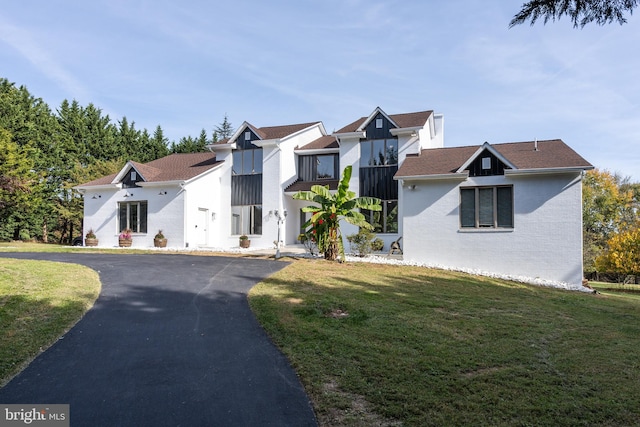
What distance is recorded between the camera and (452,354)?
5.65m

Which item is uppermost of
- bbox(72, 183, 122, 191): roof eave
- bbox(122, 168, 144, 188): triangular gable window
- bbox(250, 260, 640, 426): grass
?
bbox(122, 168, 144, 188): triangular gable window

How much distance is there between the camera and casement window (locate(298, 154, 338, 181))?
23.7m

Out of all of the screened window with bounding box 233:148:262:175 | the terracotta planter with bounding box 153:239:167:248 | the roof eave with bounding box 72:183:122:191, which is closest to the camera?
the terracotta planter with bounding box 153:239:167:248

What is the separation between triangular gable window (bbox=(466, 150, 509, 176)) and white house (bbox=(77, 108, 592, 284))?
0.04 m

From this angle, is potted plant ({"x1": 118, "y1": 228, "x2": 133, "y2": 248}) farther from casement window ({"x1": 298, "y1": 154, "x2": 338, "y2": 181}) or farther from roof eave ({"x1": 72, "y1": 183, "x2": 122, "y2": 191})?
casement window ({"x1": 298, "y1": 154, "x2": 338, "y2": 181})

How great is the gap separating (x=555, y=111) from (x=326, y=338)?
16113 millimetres

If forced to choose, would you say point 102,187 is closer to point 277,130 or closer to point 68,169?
point 277,130

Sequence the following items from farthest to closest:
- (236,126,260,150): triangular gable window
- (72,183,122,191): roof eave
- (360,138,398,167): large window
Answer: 1. (236,126,260,150): triangular gable window
2. (72,183,122,191): roof eave
3. (360,138,398,167): large window

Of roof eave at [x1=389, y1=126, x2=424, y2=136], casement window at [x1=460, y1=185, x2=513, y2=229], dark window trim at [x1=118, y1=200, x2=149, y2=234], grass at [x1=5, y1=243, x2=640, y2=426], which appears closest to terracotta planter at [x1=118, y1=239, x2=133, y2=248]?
dark window trim at [x1=118, y1=200, x2=149, y2=234]

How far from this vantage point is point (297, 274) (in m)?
12.2

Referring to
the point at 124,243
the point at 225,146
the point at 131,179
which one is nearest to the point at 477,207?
the point at 225,146

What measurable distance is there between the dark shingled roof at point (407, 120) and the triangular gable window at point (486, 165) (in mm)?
4570

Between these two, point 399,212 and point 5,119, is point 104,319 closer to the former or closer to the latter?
point 399,212

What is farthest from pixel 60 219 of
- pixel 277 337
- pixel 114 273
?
pixel 277 337
